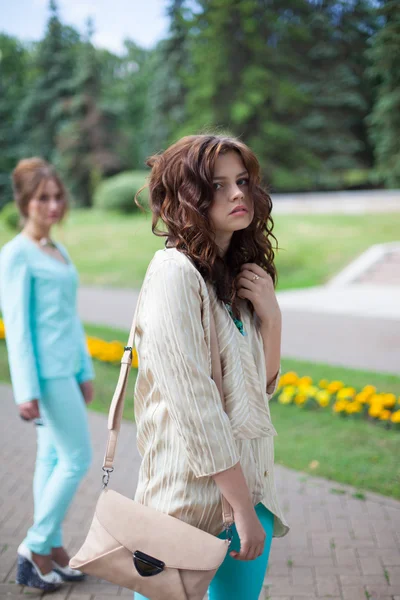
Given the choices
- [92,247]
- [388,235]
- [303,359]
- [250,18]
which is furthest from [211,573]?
[250,18]

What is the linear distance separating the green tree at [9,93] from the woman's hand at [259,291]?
3602 centimetres

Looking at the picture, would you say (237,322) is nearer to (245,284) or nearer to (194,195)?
(245,284)

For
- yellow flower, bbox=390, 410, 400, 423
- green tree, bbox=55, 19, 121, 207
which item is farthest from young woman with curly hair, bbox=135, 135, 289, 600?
green tree, bbox=55, 19, 121, 207

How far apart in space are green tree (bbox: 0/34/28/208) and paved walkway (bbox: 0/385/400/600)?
33765 millimetres

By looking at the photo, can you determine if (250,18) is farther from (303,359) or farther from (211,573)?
(211,573)

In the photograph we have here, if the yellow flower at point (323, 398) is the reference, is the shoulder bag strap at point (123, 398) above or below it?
above

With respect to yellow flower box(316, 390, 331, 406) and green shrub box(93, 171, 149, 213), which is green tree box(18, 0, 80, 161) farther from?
yellow flower box(316, 390, 331, 406)

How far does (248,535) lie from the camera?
1434mm

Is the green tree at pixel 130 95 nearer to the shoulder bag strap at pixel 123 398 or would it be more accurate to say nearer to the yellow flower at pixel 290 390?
the yellow flower at pixel 290 390

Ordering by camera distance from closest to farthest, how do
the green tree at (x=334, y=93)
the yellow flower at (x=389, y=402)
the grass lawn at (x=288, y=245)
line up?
the yellow flower at (x=389, y=402), the grass lawn at (x=288, y=245), the green tree at (x=334, y=93)

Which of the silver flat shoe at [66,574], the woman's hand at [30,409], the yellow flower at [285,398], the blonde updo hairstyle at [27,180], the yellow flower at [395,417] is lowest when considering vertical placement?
the yellow flower at [285,398]

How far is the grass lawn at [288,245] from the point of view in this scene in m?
17.1

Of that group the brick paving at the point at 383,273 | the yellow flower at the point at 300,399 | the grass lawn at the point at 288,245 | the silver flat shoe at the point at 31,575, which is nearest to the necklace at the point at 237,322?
the silver flat shoe at the point at 31,575

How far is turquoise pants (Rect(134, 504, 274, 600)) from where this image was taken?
162 centimetres
